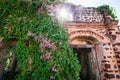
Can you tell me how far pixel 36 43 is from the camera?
509 cm

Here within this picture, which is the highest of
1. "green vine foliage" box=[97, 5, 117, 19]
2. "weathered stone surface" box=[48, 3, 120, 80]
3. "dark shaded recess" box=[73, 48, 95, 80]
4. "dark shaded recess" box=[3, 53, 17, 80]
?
"green vine foliage" box=[97, 5, 117, 19]

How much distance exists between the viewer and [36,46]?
16.6 feet

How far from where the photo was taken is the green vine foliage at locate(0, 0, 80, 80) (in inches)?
185

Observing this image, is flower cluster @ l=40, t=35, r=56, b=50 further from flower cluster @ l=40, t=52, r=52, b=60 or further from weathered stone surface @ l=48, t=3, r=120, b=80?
weathered stone surface @ l=48, t=3, r=120, b=80

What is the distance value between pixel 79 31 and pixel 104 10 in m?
2.34

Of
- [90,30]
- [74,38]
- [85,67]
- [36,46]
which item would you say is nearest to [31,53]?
[36,46]

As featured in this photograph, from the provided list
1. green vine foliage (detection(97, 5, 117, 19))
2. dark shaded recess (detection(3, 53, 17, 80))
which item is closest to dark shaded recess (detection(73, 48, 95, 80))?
green vine foliage (detection(97, 5, 117, 19))

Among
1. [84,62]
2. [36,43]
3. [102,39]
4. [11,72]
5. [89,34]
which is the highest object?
[36,43]

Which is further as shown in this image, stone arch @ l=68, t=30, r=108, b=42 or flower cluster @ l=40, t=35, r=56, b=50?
stone arch @ l=68, t=30, r=108, b=42

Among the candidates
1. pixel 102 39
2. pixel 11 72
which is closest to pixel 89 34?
pixel 102 39

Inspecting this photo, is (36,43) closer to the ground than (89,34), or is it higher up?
higher up

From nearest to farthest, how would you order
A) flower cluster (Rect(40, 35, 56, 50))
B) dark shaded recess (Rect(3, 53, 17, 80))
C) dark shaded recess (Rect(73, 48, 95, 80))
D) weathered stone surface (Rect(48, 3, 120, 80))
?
flower cluster (Rect(40, 35, 56, 50)) → dark shaded recess (Rect(3, 53, 17, 80)) → weathered stone surface (Rect(48, 3, 120, 80)) → dark shaded recess (Rect(73, 48, 95, 80))

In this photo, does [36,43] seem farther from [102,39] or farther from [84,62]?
[84,62]

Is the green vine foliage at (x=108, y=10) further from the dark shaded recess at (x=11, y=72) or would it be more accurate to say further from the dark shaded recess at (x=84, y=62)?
the dark shaded recess at (x=11, y=72)
